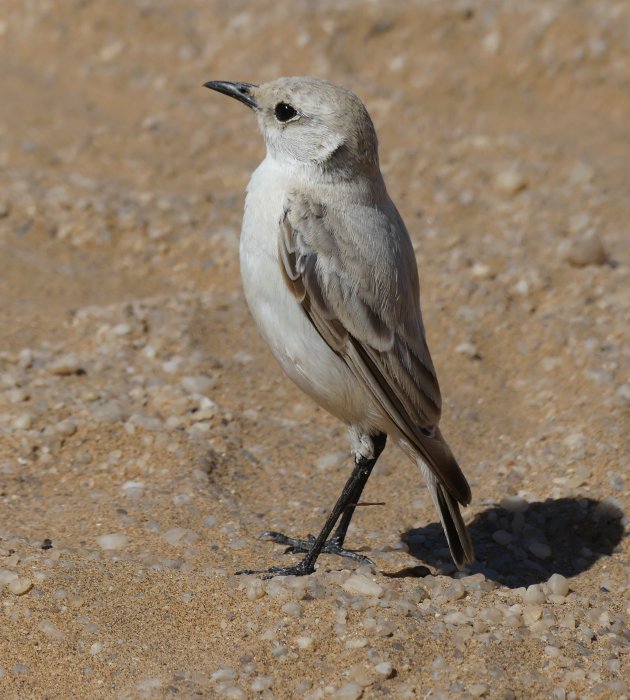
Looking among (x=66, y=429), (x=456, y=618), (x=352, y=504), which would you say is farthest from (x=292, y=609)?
(x=66, y=429)

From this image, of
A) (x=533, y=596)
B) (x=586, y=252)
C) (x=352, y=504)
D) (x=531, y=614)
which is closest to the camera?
(x=531, y=614)

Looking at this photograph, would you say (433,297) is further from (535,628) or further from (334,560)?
(535,628)

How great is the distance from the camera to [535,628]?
431 centimetres

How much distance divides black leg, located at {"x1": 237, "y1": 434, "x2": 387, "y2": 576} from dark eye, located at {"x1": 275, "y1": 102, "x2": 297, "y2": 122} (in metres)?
1.47

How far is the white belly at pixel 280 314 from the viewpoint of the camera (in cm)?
452

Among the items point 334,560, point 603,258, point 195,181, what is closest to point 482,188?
point 603,258

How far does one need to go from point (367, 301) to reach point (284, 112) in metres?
0.91

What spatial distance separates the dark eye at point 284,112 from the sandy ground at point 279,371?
1.82 meters

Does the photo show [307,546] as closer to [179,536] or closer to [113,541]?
[179,536]

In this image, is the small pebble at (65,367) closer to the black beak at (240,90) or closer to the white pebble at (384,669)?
the black beak at (240,90)

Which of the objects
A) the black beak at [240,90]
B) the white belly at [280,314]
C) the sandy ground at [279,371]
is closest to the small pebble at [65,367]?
the sandy ground at [279,371]

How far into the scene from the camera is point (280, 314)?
14.9 ft

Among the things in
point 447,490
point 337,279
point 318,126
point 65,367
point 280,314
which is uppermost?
point 318,126

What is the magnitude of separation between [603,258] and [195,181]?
129 inches
